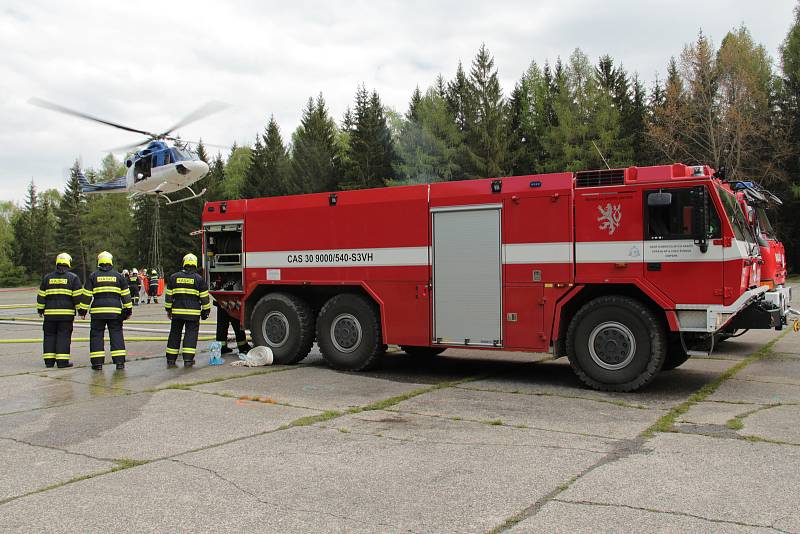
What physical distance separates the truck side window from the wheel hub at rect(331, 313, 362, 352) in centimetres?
415

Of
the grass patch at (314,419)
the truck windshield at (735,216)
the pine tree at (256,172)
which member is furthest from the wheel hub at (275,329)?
the pine tree at (256,172)

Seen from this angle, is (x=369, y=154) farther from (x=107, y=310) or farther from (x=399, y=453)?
(x=399, y=453)

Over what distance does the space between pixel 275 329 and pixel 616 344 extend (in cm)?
519

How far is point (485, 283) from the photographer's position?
8656mm

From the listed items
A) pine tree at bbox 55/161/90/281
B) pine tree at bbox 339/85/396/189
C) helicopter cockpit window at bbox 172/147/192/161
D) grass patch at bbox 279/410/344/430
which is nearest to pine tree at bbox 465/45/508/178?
pine tree at bbox 339/85/396/189

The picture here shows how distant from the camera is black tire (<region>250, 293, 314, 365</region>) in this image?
10352 millimetres

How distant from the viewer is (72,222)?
8181cm

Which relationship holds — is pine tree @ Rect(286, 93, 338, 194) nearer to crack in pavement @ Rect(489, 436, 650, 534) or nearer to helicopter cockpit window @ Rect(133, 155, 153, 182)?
helicopter cockpit window @ Rect(133, 155, 153, 182)

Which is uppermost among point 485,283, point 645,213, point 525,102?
point 525,102

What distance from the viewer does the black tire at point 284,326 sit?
408 inches

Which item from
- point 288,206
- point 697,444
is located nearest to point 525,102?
point 288,206

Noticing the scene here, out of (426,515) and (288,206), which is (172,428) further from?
(288,206)

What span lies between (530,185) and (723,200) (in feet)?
7.03

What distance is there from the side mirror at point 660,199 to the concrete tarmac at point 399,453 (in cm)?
215
